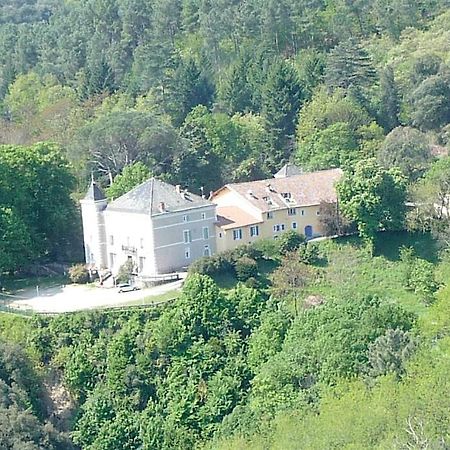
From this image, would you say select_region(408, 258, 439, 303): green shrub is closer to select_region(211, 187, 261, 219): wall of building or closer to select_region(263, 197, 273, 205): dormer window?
select_region(263, 197, 273, 205): dormer window

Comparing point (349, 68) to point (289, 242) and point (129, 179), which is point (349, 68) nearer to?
point (129, 179)

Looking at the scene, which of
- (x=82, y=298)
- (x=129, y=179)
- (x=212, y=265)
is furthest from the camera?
(x=129, y=179)

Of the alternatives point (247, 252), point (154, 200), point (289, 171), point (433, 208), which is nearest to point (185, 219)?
point (154, 200)

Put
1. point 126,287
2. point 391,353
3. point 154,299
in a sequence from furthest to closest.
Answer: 1. point 126,287
2. point 154,299
3. point 391,353

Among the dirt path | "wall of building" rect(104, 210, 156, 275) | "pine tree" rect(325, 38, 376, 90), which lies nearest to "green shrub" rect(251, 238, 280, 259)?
the dirt path

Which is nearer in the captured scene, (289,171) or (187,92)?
(289,171)

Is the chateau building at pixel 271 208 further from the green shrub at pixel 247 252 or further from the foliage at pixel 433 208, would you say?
the foliage at pixel 433 208

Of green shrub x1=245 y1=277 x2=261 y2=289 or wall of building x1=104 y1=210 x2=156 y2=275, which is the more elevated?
wall of building x1=104 y1=210 x2=156 y2=275

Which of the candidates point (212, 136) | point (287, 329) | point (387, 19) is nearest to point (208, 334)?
point (287, 329)

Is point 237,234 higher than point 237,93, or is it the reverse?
point 237,93
